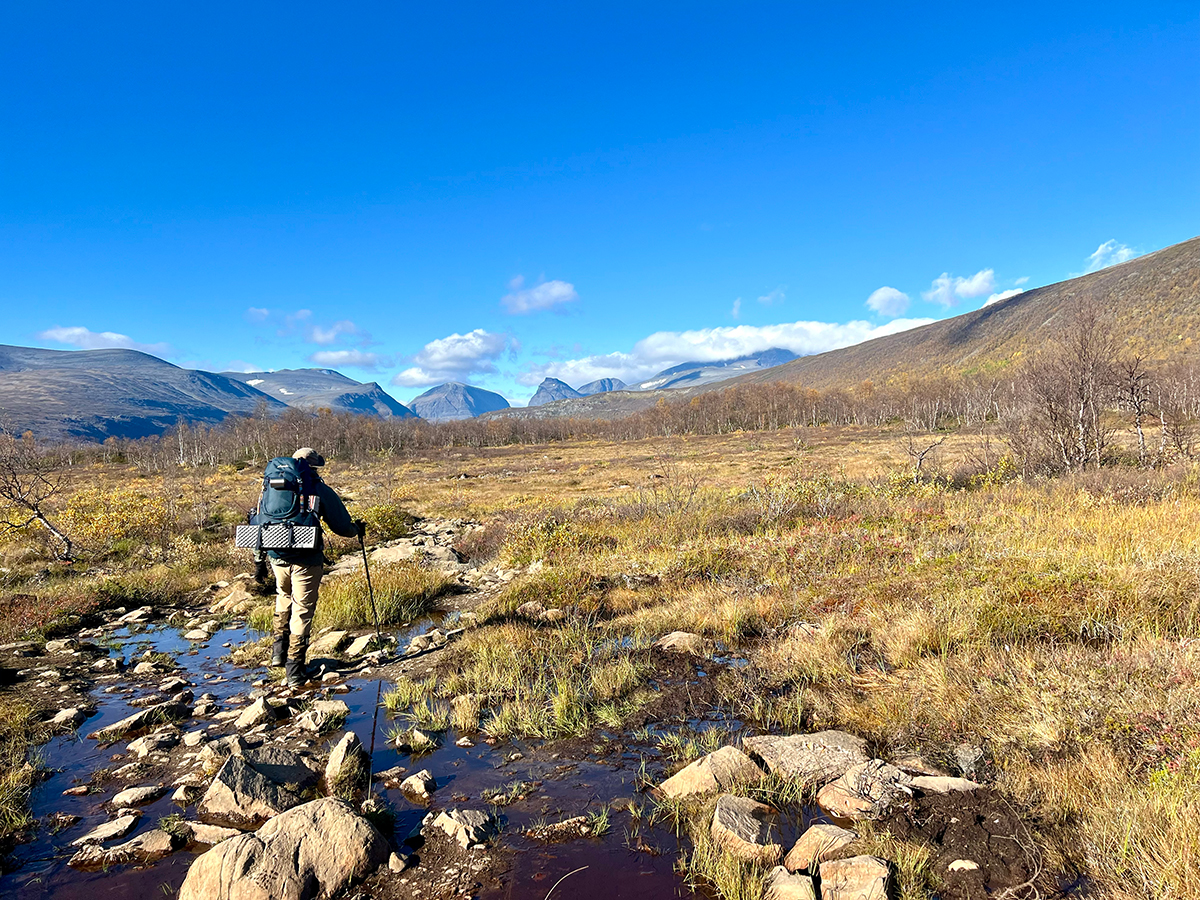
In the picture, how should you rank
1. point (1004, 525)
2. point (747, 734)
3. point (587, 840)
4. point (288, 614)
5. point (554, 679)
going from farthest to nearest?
point (1004, 525) → point (288, 614) → point (554, 679) → point (747, 734) → point (587, 840)

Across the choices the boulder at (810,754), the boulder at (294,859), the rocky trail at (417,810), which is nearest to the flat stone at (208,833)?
the rocky trail at (417,810)

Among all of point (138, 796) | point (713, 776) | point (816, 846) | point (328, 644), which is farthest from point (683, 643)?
A: point (138, 796)

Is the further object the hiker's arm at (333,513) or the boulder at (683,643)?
the hiker's arm at (333,513)

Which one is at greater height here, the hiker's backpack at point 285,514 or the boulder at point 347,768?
the hiker's backpack at point 285,514

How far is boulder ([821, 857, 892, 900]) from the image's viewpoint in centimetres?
293

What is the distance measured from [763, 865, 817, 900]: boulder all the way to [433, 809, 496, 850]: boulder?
1.77 meters

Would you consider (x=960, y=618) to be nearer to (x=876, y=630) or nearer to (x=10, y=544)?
(x=876, y=630)

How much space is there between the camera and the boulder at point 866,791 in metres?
3.67

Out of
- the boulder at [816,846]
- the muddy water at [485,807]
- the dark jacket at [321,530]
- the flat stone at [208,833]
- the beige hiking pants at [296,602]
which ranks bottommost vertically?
the muddy water at [485,807]

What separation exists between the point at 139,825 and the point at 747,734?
4.54 metres

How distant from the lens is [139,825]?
3984 mm

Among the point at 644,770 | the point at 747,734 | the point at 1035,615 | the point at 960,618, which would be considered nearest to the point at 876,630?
the point at 960,618

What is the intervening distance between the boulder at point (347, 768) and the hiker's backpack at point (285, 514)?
2896mm

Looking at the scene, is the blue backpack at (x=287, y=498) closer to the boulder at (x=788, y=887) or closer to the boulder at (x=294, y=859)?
the boulder at (x=294, y=859)
